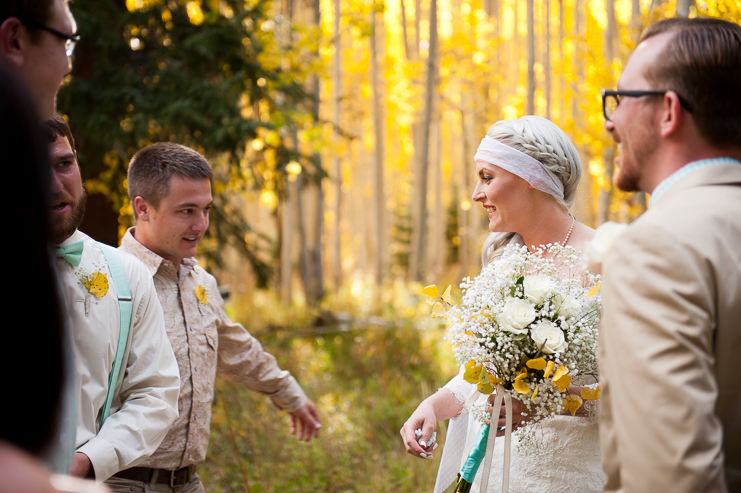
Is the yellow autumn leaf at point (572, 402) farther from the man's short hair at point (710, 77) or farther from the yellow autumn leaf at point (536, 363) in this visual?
the man's short hair at point (710, 77)

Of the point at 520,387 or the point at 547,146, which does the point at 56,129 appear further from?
the point at 547,146

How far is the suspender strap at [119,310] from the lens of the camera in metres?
1.87

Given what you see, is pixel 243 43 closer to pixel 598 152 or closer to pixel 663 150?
pixel 598 152

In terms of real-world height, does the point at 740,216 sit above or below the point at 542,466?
above

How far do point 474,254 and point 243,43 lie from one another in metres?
10.8

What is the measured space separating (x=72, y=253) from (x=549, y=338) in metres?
1.58

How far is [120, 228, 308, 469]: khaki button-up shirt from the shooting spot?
2422 millimetres

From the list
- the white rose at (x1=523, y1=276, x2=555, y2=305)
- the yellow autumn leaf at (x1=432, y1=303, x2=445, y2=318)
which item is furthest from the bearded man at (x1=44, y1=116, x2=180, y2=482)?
the white rose at (x1=523, y1=276, x2=555, y2=305)

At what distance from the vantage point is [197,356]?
2.55 m

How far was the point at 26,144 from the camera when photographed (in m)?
0.84

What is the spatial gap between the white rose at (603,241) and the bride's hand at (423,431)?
3.68 ft

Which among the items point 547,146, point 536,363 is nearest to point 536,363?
point 536,363

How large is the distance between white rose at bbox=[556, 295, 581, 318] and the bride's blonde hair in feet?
2.42

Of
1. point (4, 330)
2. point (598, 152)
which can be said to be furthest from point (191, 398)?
point (598, 152)
